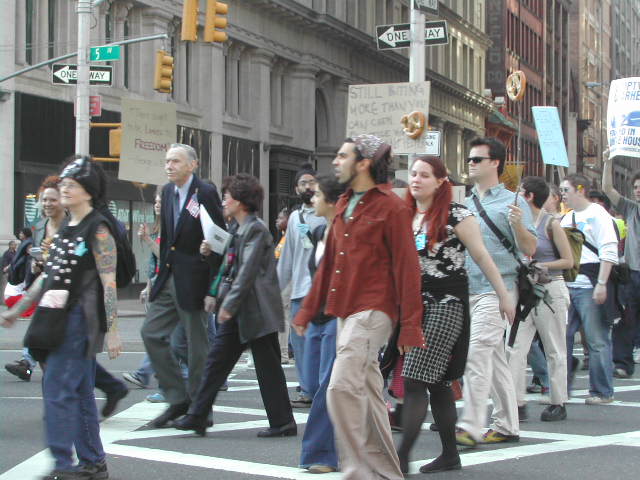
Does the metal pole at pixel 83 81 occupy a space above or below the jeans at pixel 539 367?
above

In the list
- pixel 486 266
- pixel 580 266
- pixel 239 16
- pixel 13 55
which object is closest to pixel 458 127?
pixel 239 16

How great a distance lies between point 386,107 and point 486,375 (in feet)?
25.8

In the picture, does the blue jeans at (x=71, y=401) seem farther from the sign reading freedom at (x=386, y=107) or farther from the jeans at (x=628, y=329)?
the sign reading freedom at (x=386, y=107)

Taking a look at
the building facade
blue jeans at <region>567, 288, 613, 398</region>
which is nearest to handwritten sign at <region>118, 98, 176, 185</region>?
the building facade

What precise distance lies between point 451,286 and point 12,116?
2236 centimetres

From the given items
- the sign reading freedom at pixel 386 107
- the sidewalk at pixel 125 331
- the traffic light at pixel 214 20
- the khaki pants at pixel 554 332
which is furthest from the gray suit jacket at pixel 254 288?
the traffic light at pixel 214 20

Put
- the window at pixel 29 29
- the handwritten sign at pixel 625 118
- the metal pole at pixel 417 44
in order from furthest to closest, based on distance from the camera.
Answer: the window at pixel 29 29 → the metal pole at pixel 417 44 → the handwritten sign at pixel 625 118

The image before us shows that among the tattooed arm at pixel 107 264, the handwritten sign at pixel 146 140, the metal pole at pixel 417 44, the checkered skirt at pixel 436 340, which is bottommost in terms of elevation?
the checkered skirt at pixel 436 340

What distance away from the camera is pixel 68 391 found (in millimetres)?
6516

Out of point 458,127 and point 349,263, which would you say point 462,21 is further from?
point 349,263

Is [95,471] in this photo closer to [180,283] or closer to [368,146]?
[368,146]

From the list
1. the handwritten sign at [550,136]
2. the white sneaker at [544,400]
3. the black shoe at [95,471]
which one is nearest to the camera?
the black shoe at [95,471]

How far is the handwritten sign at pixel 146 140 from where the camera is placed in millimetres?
16969

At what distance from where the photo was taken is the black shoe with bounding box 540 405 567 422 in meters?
9.57
